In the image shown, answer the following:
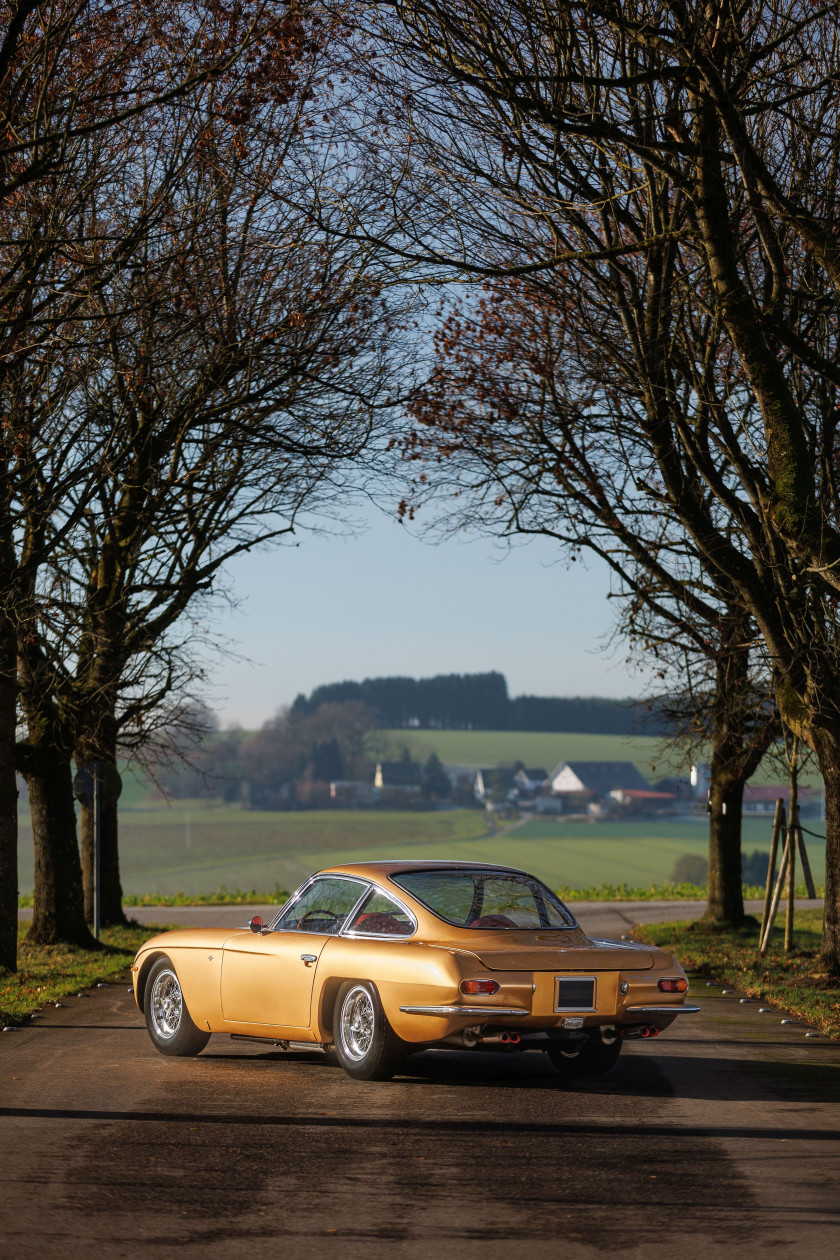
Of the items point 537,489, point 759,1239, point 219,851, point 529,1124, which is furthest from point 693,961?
point 219,851

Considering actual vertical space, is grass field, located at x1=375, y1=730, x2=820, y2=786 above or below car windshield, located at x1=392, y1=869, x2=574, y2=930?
above

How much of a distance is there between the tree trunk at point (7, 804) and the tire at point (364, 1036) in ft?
26.1

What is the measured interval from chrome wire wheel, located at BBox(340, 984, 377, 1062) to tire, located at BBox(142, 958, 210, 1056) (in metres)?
1.57

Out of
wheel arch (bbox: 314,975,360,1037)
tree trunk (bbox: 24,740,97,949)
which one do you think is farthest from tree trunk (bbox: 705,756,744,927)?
wheel arch (bbox: 314,975,360,1037)

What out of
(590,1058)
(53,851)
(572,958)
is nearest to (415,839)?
(53,851)

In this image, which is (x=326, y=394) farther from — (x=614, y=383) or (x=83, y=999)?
(x=83, y=999)

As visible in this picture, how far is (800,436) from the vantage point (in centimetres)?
1504

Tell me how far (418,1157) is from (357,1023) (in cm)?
257

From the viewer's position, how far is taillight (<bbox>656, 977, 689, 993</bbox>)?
9.31 meters

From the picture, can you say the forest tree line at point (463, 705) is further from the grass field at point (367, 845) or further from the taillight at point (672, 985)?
the taillight at point (672, 985)

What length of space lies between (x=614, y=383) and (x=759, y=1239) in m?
12.4

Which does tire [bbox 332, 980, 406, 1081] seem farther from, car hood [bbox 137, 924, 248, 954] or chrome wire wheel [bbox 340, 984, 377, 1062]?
car hood [bbox 137, 924, 248, 954]

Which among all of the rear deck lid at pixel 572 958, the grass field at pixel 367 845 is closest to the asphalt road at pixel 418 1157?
the rear deck lid at pixel 572 958

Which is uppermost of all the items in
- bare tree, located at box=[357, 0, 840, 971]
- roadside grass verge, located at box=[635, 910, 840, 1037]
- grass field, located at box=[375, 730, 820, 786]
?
bare tree, located at box=[357, 0, 840, 971]
